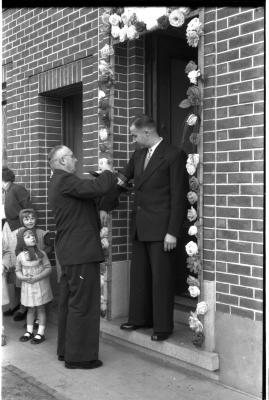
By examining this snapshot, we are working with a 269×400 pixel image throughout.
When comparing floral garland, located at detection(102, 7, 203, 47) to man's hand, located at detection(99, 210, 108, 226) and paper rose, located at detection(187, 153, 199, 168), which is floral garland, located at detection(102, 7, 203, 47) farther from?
man's hand, located at detection(99, 210, 108, 226)

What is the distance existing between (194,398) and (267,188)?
5.85 ft

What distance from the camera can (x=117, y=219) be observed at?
5543 mm

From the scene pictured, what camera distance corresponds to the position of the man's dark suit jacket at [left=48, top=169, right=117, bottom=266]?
4.56 metres

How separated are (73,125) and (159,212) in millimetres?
2628

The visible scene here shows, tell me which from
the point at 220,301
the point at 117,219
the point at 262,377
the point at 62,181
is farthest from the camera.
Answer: the point at 117,219

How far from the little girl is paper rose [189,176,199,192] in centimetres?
208

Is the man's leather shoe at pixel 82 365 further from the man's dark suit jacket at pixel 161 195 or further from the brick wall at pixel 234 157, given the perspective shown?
the brick wall at pixel 234 157

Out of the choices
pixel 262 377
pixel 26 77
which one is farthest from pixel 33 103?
pixel 262 377

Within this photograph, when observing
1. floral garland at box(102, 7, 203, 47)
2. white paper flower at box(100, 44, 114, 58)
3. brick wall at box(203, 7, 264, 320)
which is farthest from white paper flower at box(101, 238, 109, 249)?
floral garland at box(102, 7, 203, 47)

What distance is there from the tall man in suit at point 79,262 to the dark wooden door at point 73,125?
202 centimetres

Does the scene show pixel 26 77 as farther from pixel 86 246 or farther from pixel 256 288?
pixel 256 288

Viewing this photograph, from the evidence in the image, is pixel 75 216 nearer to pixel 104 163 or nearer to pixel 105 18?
pixel 104 163

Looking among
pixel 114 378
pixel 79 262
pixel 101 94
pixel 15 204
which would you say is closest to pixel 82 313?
pixel 79 262
